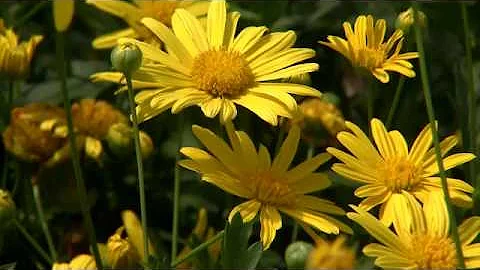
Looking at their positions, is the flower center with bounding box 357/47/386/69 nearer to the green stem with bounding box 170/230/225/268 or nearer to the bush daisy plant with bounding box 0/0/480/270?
the bush daisy plant with bounding box 0/0/480/270

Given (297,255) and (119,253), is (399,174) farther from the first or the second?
(119,253)

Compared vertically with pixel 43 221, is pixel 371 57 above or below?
above

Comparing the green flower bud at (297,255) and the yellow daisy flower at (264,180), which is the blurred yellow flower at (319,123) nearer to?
the yellow daisy flower at (264,180)

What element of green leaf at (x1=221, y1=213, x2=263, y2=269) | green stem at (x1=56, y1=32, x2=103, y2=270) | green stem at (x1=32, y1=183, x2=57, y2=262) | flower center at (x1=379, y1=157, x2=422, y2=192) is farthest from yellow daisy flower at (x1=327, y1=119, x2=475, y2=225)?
green stem at (x1=32, y1=183, x2=57, y2=262)

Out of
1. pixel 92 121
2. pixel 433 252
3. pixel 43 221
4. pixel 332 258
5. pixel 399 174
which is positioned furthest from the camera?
pixel 92 121

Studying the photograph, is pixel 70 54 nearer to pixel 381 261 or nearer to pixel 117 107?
pixel 117 107

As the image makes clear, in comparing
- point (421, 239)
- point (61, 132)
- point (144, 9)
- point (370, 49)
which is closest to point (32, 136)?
point (61, 132)

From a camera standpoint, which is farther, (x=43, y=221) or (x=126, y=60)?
(x=43, y=221)
